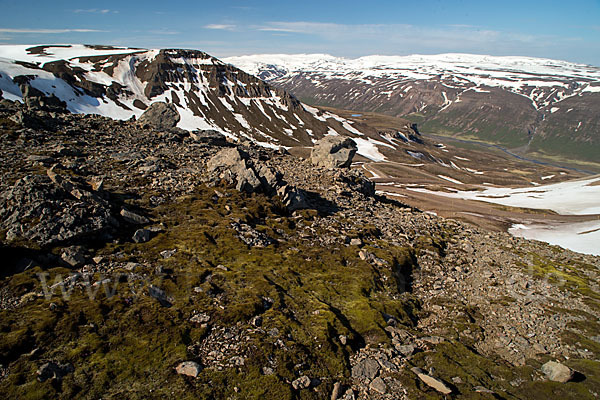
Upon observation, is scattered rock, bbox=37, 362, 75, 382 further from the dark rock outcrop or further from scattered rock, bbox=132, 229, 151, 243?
the dark rock outcrop

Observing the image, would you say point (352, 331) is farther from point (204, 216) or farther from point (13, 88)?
point (13, 88)

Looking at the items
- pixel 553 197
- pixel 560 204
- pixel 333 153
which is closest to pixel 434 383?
pixel 333 153

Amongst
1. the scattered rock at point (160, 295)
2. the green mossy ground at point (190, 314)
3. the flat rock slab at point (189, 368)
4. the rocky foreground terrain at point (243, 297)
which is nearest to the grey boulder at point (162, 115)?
the rocky foreground terrain at point (243, 297)

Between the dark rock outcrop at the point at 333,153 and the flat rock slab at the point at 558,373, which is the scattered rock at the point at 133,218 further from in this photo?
the dark rock outcrop at the point at 333,153

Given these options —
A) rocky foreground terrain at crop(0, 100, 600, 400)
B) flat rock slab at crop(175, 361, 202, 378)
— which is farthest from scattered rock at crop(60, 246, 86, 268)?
flat rock slab at crop(175, 361, 202, 378)

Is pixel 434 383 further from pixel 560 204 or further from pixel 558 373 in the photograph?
pixel 560 204

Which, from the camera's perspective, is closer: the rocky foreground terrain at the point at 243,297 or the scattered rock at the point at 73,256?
the rocky foreground terrain at the point at 243,297

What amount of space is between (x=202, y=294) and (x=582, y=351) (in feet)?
79.4

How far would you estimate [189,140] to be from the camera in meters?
49.1

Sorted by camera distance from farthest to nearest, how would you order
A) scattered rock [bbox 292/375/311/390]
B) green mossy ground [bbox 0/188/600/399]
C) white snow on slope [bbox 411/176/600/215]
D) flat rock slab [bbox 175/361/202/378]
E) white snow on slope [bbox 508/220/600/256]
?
white snow on slope [bbox 411/176/600/215]
white snow on slope [bbox 508/220/600/256]
scattered rock [bbox 292/375/311/390]
flat rock slab [bbox 175/361/202/378]
green mossy ground [bbox 0/188/600/399]

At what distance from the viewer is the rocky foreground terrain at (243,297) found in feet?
43.2

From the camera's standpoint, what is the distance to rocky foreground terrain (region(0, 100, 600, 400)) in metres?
13.2

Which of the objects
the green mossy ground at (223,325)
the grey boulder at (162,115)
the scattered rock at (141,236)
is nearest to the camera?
the green mossy ground at (223,325)

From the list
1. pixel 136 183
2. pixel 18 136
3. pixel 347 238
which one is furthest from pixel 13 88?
pixel 347 238
